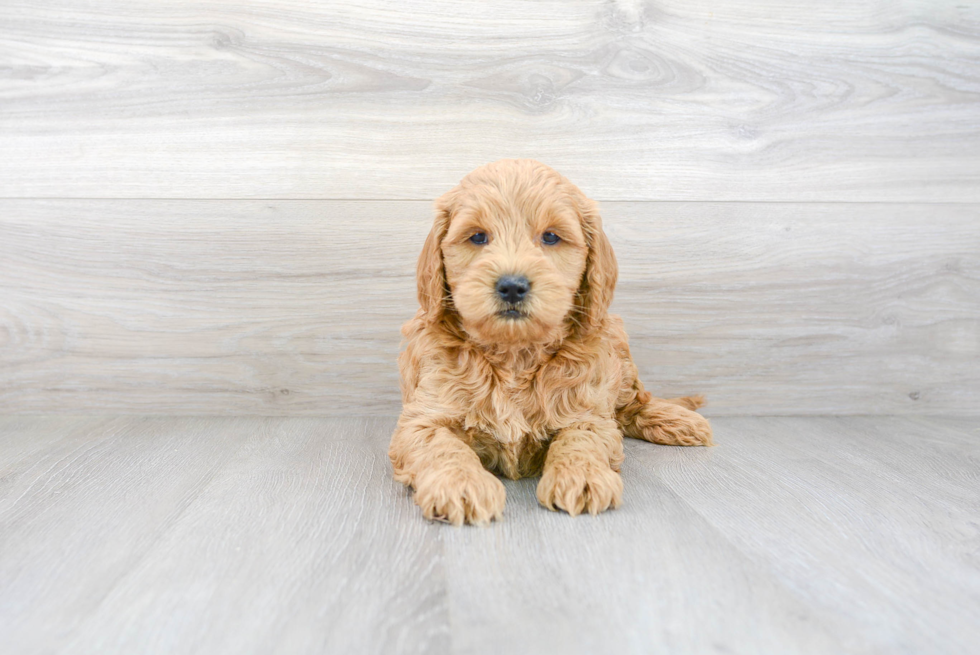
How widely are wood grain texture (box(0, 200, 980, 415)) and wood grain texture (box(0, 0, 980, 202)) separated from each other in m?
0.12

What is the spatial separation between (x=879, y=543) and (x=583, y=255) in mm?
902

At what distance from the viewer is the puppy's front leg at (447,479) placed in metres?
1.41

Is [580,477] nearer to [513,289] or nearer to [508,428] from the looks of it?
[508,428]

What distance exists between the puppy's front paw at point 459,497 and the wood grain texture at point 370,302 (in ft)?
3.40

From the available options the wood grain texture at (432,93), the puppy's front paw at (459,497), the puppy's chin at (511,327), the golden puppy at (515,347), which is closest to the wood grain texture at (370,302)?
the wood grain texture at (432,93)

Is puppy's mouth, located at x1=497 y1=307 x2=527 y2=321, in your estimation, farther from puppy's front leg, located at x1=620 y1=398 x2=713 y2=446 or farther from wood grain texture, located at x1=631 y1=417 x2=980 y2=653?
puppy's front leg, located at x1=620 y1=398 x2=713 y2=446

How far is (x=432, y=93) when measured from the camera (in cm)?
234

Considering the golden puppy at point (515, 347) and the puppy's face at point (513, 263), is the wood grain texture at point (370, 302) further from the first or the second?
the puppy's face at point (513, 263)

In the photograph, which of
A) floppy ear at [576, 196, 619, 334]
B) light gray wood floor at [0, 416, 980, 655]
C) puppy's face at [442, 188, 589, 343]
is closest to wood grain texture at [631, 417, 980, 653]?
light gray wood floor at [0, 416, 980, 655]

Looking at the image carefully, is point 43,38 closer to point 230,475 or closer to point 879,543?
point 230,475

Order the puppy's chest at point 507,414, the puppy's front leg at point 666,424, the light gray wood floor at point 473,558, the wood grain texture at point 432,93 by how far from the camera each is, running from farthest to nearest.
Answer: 1. the wood grain texture at point 432,93
2. the puppy's front leg at point 666,424
3. the puppy's chest at point 507,414
4. the light gray wood floor at point 473,558

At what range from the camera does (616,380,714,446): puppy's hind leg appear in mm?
2131

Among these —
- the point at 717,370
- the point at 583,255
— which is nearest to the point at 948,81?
the point at 717,370

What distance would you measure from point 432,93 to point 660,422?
139 cm
